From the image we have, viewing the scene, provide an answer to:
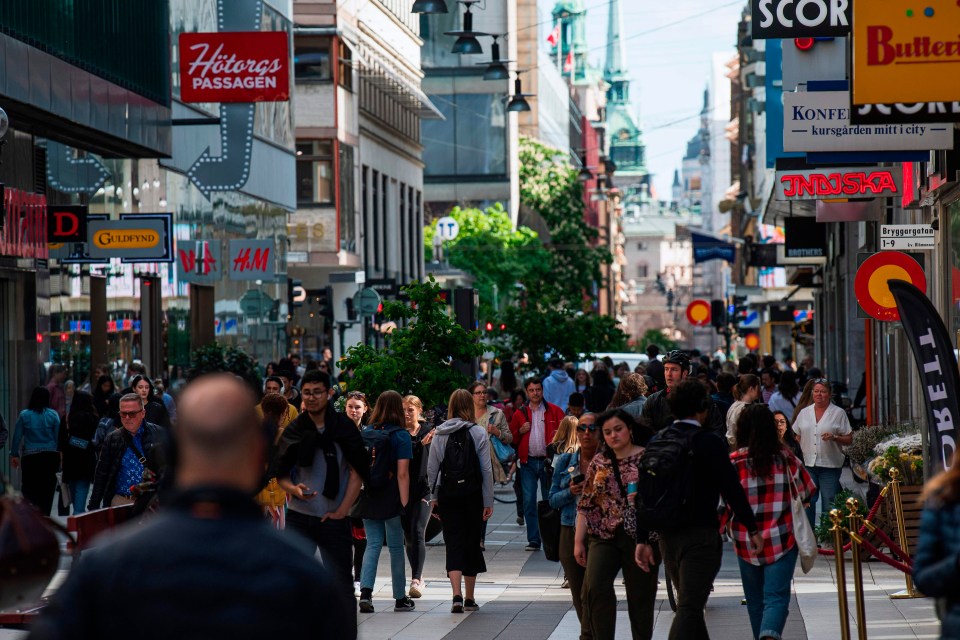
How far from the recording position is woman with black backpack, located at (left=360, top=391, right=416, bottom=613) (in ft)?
42.5

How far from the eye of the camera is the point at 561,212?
90188mm

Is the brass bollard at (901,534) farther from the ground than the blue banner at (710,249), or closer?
closer

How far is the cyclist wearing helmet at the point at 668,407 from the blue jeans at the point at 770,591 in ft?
2.77

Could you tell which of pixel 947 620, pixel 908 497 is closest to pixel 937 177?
pixel 908 497

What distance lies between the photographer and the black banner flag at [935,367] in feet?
32.7

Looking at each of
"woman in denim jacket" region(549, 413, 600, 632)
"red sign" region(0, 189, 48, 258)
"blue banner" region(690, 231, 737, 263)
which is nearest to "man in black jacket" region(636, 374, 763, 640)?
"woman in denim jacket" region(549, 413, 600, 632)

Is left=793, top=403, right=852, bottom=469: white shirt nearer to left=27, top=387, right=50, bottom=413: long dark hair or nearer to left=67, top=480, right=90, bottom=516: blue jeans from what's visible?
left=67, top=480, right=90, bottom=516: blue jeans

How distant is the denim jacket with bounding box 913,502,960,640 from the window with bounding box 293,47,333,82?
1853 inches

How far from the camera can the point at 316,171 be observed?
5269 centimetres

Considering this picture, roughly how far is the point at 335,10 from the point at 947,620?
47.5 m

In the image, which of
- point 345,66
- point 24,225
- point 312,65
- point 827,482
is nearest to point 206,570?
point 827,482

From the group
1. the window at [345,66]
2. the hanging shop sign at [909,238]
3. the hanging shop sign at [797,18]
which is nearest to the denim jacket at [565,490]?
the hanging shop sign at [909,238]

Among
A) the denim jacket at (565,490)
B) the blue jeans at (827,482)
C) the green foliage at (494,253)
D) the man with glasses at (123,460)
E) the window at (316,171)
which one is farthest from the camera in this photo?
the green foliage at (494,253)

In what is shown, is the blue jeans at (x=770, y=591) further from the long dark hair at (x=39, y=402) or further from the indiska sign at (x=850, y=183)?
the indiska sign at (x=850, y=183)
